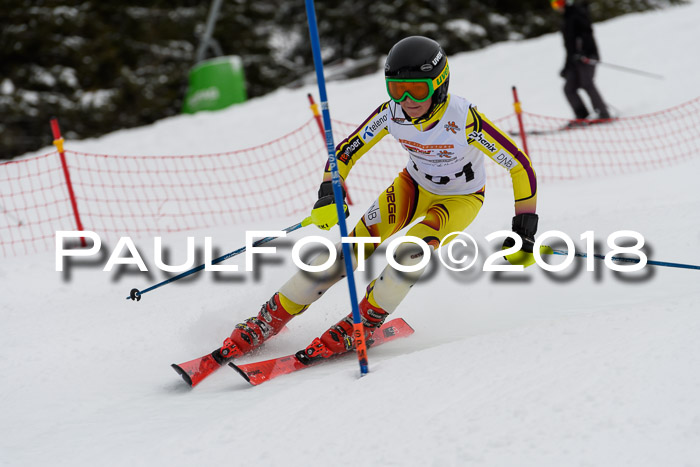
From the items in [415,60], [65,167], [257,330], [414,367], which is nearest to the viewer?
[414,367]

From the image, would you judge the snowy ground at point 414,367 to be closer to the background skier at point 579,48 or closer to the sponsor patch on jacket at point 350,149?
the sponsor patch on jacket at point 350,149

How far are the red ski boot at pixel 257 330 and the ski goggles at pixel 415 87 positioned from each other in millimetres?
1336

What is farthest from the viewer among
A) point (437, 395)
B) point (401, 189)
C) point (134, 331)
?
point (134, 331)

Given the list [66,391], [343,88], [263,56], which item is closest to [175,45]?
[263,56]

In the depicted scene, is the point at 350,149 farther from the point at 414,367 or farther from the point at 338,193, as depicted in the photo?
the point at 414,367

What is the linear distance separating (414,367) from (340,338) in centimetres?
76

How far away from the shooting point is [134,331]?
4520mm

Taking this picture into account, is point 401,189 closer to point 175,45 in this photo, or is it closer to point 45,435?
point 45,435

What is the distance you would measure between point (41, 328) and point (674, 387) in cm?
400

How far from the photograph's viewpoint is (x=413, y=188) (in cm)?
416

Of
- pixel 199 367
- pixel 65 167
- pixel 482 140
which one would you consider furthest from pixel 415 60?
pixel 65 167

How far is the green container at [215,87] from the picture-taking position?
12836 mm

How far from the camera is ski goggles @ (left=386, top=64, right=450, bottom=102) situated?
3.49 m

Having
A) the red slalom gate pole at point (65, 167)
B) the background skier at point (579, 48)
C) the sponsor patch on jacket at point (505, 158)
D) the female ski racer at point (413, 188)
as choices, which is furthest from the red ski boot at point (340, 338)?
the background skier at point (579, 48)
